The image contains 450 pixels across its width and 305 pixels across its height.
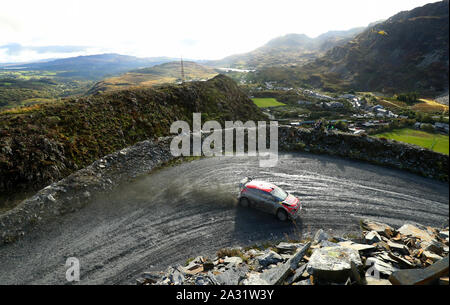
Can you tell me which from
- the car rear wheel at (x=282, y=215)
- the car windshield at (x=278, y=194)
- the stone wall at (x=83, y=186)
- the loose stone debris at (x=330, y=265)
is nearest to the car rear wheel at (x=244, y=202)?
the car windshield at (x=278, y=194)

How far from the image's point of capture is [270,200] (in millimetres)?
14453

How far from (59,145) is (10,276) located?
12.5m

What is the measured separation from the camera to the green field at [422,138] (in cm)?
1884

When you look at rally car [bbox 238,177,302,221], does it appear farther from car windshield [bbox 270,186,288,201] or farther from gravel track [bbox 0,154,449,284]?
gravel track [bbox 0,154,449,284]

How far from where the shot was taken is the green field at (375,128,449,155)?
61.8 ft

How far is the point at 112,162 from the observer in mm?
19953

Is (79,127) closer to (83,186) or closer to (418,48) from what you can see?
(83,186)

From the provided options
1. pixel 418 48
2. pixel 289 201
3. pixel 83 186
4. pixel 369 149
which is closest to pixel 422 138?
pixel 369 149

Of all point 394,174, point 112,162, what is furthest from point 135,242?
point 394,174

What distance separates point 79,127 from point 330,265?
25.9 m

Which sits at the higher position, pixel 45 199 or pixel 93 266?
pixel 45 199

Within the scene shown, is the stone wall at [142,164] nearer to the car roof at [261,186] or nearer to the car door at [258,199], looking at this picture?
the car roof at [261,186]

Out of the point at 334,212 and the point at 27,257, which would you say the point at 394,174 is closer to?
the point at 334,212

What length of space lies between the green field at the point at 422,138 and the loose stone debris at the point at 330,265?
10.7 meters
